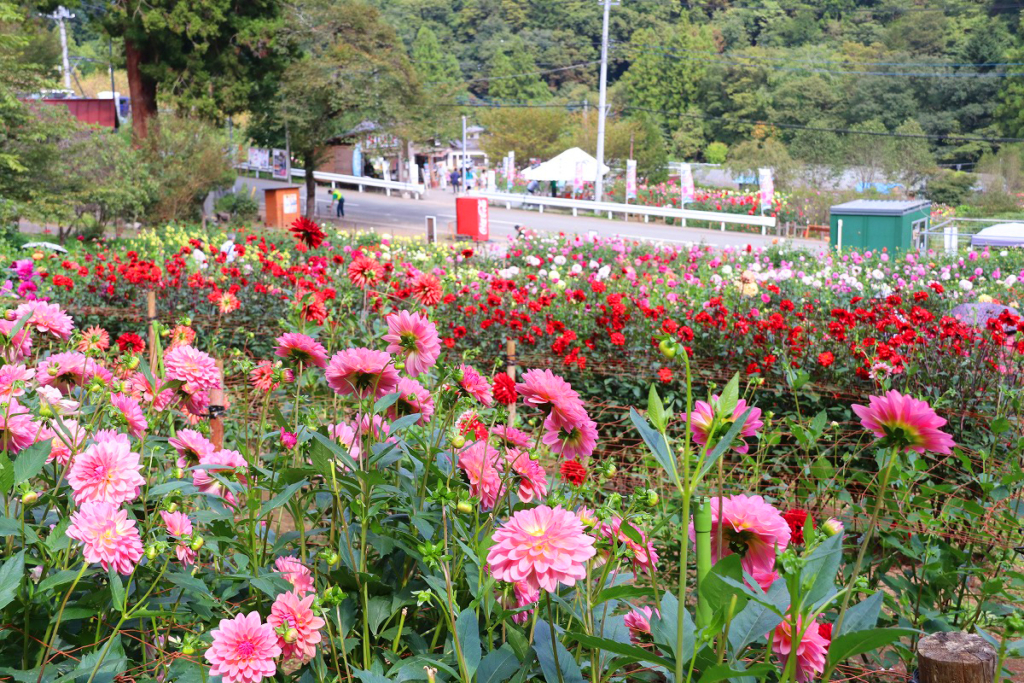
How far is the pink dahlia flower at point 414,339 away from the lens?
1.48m

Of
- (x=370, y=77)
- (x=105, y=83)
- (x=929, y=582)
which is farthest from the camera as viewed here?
(x=105, y=83)

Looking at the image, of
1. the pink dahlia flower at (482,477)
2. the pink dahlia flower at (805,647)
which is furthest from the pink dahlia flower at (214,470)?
the pink dahlia flower at (805,647)

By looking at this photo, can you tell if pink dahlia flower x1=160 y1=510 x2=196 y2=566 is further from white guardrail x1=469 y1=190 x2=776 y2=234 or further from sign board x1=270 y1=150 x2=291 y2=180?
sign board x1=270 y1=150 x2=291 y2=180

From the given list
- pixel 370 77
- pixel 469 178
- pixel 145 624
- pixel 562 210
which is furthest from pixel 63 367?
pixel 469 178

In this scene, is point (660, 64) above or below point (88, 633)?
above

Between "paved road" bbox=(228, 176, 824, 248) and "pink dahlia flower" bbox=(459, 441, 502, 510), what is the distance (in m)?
17.1

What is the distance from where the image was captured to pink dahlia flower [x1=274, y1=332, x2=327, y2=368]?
1596 millimetres

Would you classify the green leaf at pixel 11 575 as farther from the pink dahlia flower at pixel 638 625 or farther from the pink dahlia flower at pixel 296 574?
the pink dahlia flower at pixel 638 625

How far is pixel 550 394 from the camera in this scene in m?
1.22

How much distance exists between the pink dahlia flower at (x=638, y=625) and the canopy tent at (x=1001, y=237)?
13223 millimetres

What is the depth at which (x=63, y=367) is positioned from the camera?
71.6 inches

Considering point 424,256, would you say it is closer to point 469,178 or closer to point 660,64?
point 469,178

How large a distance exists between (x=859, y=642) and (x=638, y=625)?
455 mm

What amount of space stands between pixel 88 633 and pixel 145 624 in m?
0.11
